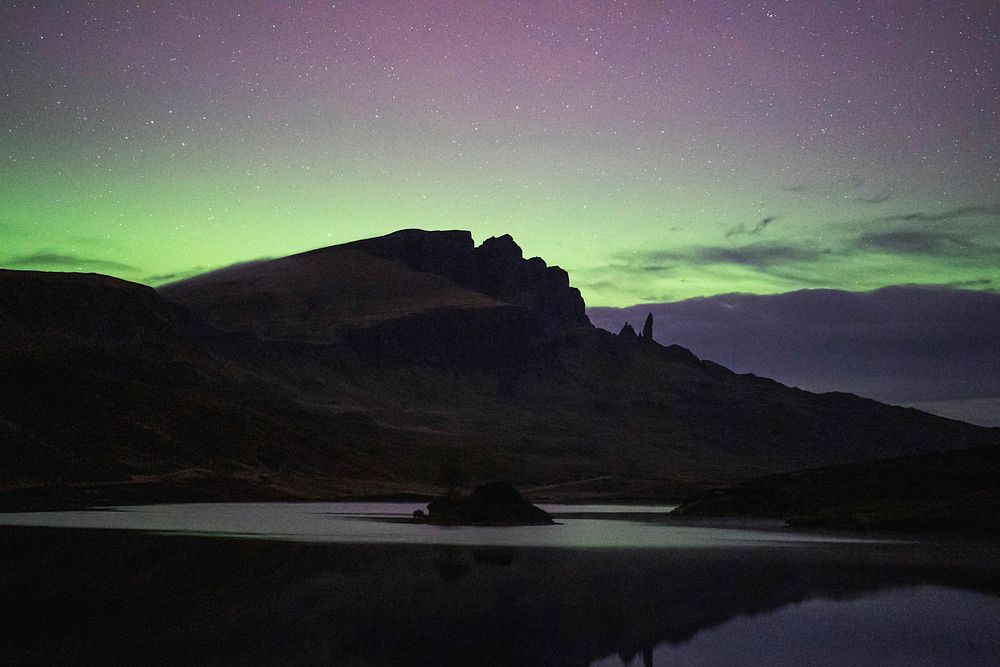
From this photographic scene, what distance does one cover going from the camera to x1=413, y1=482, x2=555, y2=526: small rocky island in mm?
89625

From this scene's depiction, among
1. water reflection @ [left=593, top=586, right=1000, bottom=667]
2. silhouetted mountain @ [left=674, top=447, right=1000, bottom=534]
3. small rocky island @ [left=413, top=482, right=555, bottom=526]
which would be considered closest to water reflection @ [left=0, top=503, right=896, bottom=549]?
small rocky island @ [left=413, top=482, right=555, bottom=526]

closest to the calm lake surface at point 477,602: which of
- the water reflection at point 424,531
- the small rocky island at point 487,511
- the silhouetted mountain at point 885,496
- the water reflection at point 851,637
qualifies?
the water reflection at point 851,637

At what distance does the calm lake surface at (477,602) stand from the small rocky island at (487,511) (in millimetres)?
26158

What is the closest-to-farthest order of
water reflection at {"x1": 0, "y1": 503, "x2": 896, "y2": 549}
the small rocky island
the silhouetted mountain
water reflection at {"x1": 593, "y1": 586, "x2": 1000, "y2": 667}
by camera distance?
Result: water reflection at {"x1": 593, "y1": 586, "x2": 1000, "y2": 667} < water reflection at {"x1": 0, "y1": 503, "x2": 896, "y2": 549} < the silhouetted mountain < the small rocky island

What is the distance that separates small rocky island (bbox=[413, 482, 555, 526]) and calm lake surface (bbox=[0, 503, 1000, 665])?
26158 mm

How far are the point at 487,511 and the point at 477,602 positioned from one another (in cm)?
5654

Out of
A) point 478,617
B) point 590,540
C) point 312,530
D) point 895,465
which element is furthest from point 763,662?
point 895,465

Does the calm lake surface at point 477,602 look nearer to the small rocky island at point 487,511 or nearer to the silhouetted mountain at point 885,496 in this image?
the silhouetted mountain at point 885,496

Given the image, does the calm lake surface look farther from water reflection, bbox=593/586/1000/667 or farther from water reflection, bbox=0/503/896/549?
water reflection, bbox=0/503/896/549

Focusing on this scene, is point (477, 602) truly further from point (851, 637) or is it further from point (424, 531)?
point (424, 531)

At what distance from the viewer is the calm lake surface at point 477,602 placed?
25.8 metres

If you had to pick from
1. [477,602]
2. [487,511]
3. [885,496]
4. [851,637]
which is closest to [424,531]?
[487,511]

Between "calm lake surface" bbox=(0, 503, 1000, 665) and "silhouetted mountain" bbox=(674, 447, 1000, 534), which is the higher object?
"silhouetted mountain" bbox=(674, 447, 1000, 534)

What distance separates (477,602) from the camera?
34.5 metres
